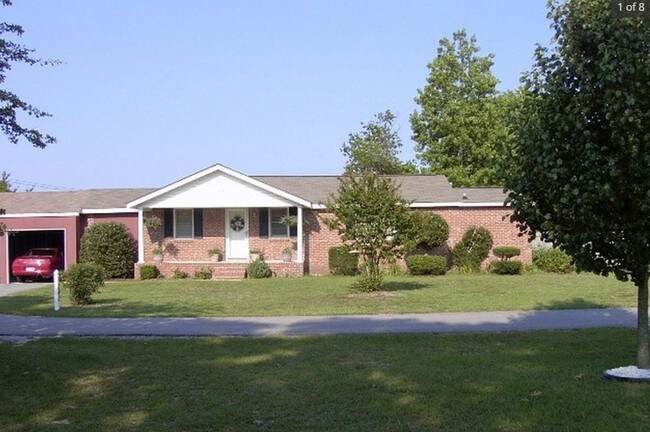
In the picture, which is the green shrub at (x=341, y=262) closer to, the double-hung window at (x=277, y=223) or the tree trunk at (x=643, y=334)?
the double-hung window at (x=277, y=223)

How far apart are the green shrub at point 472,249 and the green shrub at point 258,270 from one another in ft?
24.3

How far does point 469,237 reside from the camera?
31.1 metres

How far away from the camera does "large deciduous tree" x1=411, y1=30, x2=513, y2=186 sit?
49.2 m

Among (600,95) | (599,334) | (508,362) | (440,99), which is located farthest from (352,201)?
(440,99)

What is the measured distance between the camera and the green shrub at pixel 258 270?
3011 centimetres

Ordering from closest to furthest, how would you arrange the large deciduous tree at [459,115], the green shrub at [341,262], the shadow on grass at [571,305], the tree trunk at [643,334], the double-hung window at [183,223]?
the tree trunk at [643,334], the shadow on grass at [571,305], the green shrub at [341,262], the double-hung window at [183,223], the large deciduous tree at [459,115]

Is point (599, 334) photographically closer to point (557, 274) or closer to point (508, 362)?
point (508, 362)

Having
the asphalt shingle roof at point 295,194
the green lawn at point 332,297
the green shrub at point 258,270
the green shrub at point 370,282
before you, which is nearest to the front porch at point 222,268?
the green shrub at point 258,270

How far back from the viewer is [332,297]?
829 inches

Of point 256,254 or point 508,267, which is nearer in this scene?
point 508,267

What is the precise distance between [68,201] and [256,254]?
899 cm

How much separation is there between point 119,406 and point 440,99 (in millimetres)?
44110

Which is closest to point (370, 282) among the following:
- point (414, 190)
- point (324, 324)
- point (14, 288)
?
point (324, 324)

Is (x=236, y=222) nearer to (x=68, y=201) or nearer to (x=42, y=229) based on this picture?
(x=68, y=201)
